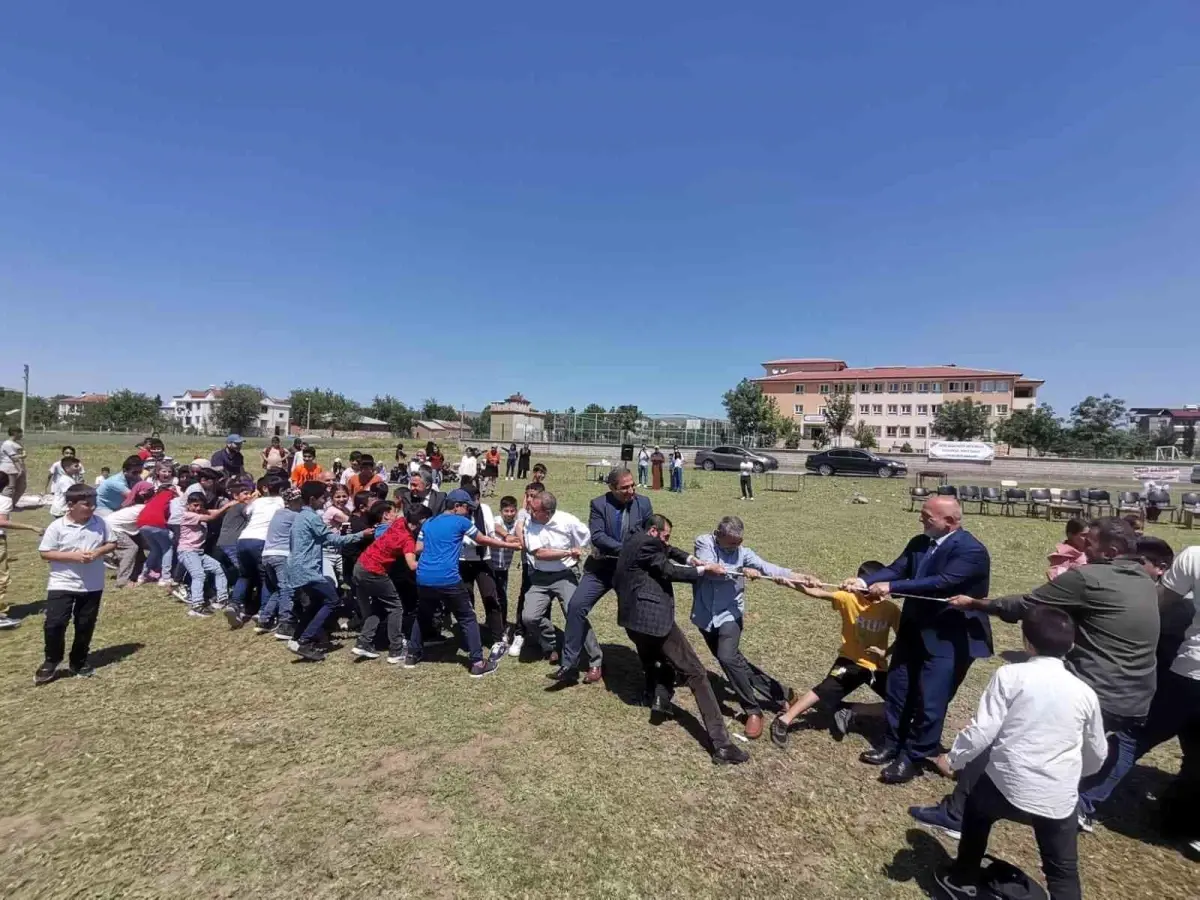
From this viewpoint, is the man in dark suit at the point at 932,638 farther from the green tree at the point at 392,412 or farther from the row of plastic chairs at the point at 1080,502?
the green tree at the point at 392,412

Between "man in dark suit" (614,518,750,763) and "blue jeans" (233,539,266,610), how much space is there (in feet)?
14.6

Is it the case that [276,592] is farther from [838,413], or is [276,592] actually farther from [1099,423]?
[1099,423]

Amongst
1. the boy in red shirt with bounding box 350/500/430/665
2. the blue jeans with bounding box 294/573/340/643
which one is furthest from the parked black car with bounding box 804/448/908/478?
the blue jeans with bounding box 294/573/340/643

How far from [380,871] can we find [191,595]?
566 cm

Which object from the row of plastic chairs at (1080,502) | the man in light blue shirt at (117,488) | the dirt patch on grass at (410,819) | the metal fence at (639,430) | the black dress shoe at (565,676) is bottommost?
the dirt patch on grass at (410,819)

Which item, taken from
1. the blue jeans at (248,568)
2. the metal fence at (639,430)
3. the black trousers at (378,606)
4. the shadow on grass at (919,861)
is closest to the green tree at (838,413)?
the metal fence at (639,430)

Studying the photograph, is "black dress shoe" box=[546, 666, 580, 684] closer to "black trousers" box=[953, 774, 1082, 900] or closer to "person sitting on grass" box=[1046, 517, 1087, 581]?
"black trousers" box=[953, 774, 1082, 900]

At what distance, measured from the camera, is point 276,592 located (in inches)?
259

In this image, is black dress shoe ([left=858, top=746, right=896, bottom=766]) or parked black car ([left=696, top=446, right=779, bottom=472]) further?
parked black car ([left=696, top=446, right=779, bottom=472])

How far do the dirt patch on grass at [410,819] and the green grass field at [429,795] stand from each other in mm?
14

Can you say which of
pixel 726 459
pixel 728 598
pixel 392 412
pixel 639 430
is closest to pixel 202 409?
pixel 392 412

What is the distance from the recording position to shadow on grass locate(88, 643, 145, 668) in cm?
555

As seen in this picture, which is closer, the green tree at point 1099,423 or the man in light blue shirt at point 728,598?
the man in light blue shirt at point 728,598

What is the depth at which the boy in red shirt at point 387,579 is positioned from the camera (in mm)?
5496
